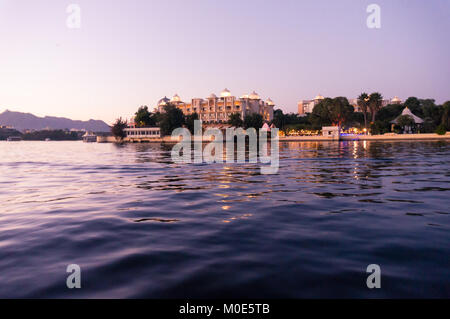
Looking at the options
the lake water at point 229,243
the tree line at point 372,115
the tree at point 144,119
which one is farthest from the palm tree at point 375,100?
the lake water at point 229,243

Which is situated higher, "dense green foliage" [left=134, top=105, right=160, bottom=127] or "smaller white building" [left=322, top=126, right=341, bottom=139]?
"dense green foliage" [left=134, top=105, right=160, bottom=127]


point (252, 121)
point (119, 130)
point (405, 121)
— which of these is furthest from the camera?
point (119, 130)

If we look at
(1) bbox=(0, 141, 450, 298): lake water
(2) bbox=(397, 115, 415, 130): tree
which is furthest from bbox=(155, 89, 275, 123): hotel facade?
(1) bbox=(0, 141, 450, 298): lake water

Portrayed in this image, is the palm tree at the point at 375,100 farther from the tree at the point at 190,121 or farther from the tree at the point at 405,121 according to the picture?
the tree at the point at 190,121

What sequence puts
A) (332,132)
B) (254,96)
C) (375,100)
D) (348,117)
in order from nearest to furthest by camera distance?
(332,132) → (375,100) → (348,117) → (254,96)

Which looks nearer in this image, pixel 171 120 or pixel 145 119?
pixel 171 120

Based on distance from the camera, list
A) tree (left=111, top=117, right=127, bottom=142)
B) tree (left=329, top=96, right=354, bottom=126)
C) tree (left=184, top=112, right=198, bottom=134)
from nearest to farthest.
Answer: tree (left=329, top=96, right=354, bottom=126) → tree (left=184, top=112, right=198, bottom=134) → tree (left=111, top=117, right=127, bottom=142)

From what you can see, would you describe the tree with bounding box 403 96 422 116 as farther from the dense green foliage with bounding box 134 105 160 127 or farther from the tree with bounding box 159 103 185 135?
the dense green foliage with bounding box 134 105 160 127

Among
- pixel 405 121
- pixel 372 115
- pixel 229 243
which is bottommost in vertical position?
pixel 229 243

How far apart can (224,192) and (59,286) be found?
809 centimetres

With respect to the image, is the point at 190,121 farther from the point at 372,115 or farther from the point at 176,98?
the point at 372,115

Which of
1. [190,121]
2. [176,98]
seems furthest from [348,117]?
[176,98]

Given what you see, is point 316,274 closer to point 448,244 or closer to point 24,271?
point 448,244
